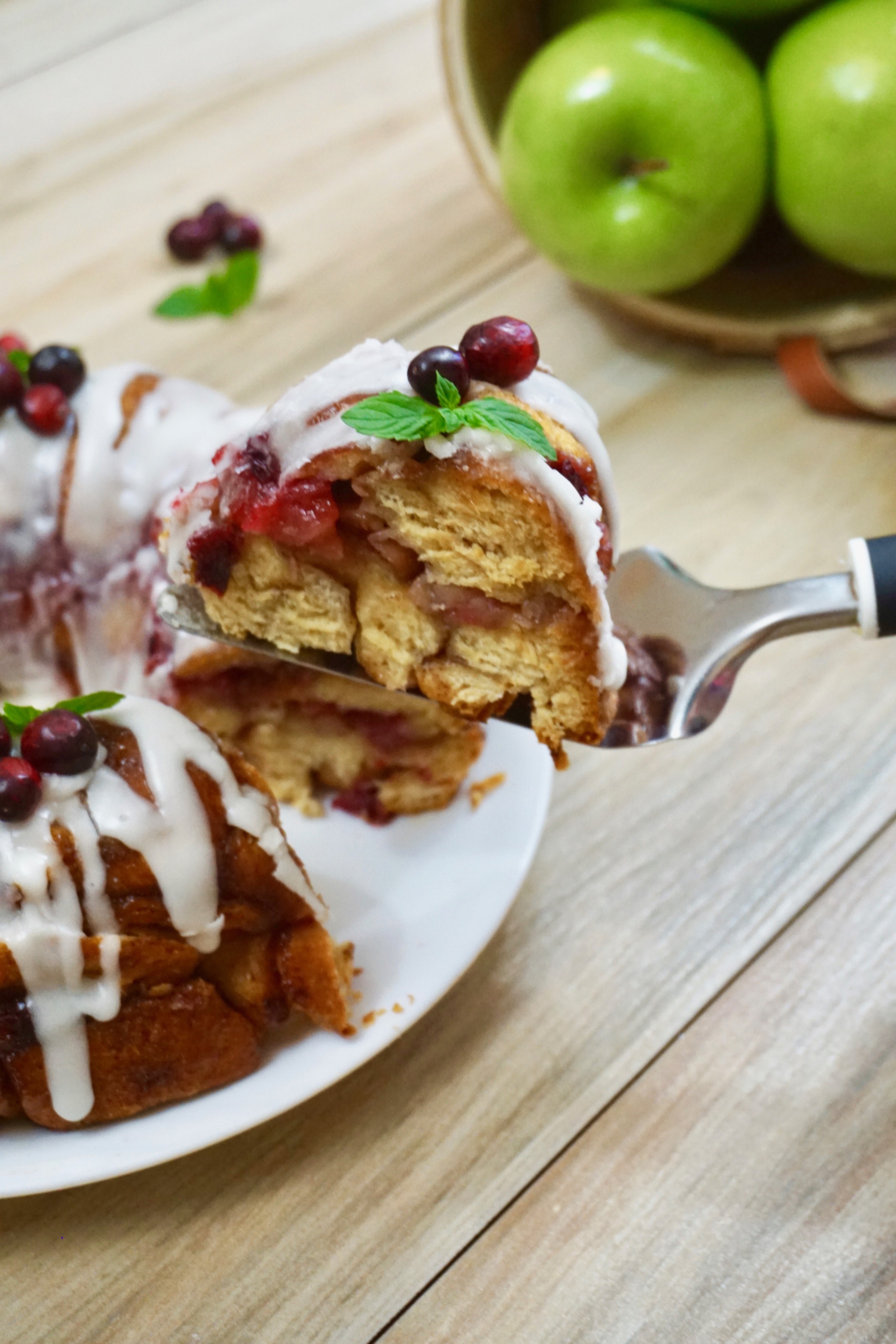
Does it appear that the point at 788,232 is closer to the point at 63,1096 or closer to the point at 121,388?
the point at 121,388

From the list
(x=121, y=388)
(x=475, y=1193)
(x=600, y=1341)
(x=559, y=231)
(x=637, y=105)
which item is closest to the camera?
(x=600, y=1341)

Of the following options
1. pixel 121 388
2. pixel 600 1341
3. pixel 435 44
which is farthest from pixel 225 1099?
pixel 435 44

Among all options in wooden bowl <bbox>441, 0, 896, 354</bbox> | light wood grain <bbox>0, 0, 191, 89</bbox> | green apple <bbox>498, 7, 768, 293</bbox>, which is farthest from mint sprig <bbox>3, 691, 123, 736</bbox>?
light wood grain <bbox>0, 0, 191, 89</bbox>

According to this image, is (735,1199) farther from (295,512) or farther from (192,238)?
(192,238)

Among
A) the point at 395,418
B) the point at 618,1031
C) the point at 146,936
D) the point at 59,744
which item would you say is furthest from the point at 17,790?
the point at 618,1031

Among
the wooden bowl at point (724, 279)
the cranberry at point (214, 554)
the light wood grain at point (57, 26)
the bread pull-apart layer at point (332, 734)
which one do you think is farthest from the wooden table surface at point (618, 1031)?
the light wood grain at point (57, 26)

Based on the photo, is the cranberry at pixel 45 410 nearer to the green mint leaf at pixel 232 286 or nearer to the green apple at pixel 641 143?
Answer: the green mint leaf at pixel 232 286

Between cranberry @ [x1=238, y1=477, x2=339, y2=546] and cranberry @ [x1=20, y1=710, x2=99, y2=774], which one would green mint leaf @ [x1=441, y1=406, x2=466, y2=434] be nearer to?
cranberry @ [x1=238, y1=477, x2=339, y2=546]
